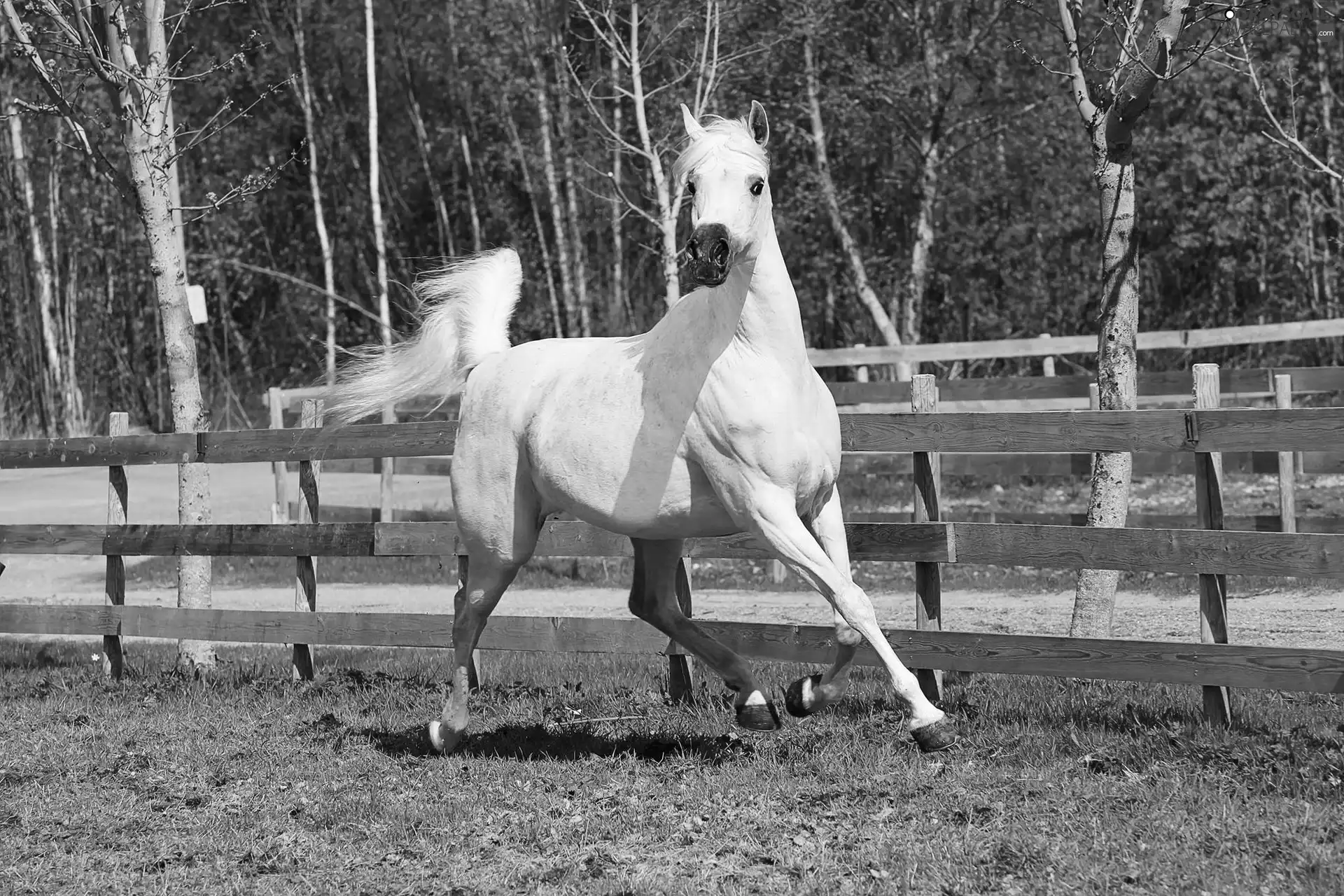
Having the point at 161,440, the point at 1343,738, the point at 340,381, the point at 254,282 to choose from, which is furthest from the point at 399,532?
the point at 254,282

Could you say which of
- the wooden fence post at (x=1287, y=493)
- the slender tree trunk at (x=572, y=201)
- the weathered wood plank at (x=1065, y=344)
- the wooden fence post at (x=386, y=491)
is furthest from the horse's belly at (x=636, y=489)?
the slender tree trunk at (x=572, y=201)

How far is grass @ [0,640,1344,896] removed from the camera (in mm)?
4117

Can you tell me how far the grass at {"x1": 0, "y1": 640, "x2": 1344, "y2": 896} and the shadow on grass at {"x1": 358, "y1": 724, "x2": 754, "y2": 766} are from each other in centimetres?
2

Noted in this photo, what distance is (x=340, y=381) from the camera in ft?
23.4

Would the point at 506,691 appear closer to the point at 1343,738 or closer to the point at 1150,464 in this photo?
the point at 1343,738

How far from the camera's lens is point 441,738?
6.10 m

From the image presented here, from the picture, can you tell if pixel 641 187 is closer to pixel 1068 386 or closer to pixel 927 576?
pixel 1068 386

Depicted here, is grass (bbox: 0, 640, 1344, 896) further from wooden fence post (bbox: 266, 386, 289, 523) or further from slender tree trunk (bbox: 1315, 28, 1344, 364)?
slender tree trunk (bbox: 1315, 28, 1344, 364)

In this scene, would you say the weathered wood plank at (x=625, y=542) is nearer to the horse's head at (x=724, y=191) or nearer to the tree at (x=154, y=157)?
the horse's head at (x=724, y=191)

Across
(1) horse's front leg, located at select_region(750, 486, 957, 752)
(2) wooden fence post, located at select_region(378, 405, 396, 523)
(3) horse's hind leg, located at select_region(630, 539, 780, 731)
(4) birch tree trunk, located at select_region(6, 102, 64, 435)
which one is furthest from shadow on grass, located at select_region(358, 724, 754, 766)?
(4) birch tree trunk, located at select_region(6, 102, 64, 435)

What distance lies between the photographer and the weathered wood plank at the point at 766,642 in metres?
5.31

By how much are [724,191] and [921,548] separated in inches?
76.5

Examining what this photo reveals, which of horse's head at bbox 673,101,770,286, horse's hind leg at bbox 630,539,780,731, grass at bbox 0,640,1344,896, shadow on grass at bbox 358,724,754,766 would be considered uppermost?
horse's head at bbox 673,101,770,286

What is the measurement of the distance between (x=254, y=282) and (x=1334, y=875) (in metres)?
31.0
